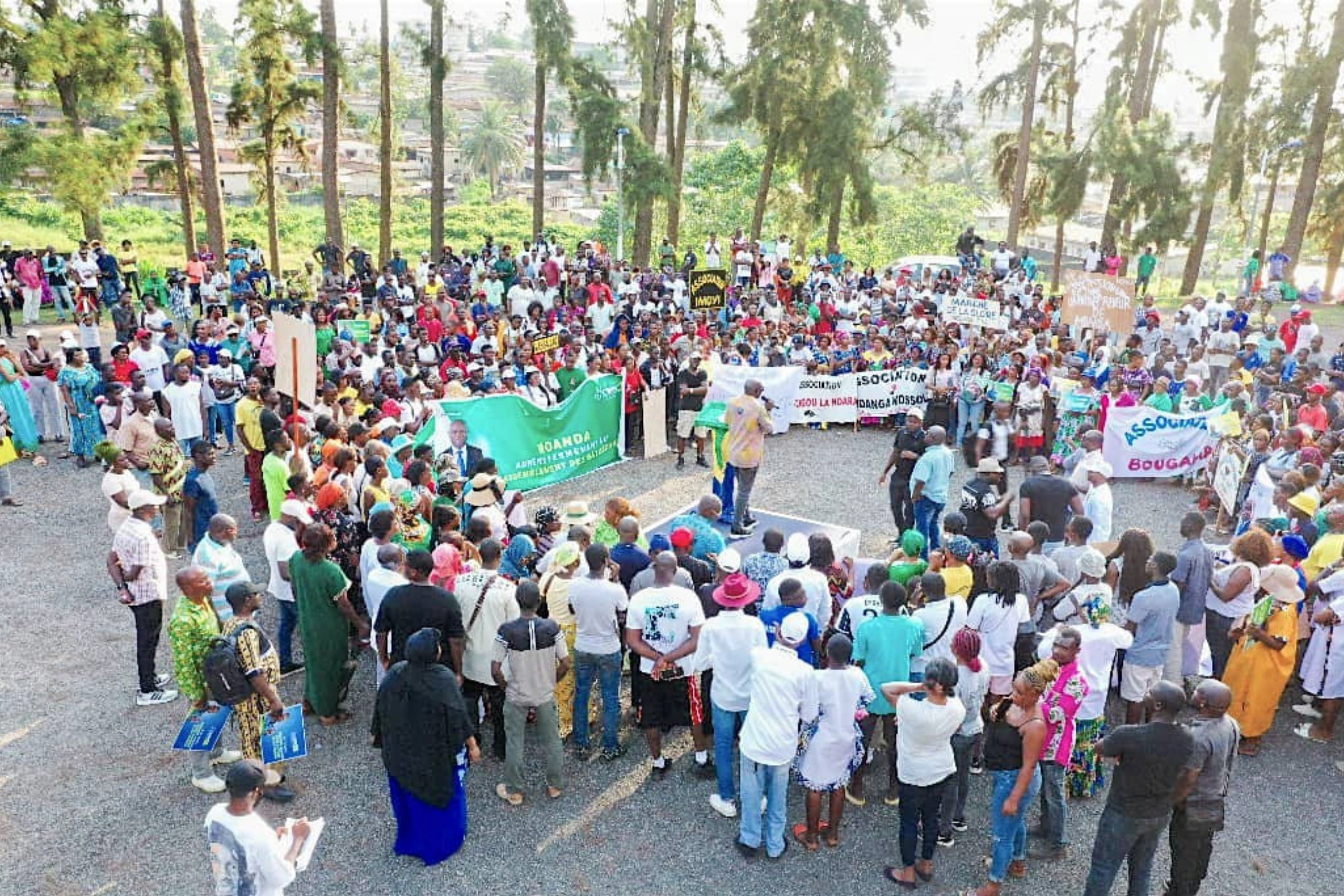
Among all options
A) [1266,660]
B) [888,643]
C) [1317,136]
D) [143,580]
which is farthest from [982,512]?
[1317,136]

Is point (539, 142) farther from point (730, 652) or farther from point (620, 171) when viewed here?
point (730, 652)

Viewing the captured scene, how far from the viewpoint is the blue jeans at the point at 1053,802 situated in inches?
246

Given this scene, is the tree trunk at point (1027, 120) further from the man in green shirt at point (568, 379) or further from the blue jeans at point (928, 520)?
the blue jeans at point (928, 520)

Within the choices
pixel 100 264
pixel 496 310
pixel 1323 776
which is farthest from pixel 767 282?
pixel 1323 776

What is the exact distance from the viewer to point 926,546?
424 inches

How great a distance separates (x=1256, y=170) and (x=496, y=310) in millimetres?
23061

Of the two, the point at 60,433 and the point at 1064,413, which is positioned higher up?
the point at 1064,413

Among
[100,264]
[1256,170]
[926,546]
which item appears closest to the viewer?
[926,546]

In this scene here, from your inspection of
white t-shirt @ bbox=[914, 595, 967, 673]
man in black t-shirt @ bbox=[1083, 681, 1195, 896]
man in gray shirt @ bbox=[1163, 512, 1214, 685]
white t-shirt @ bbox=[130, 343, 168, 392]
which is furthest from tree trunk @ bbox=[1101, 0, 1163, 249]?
man in black t-shirt @ bbox=[1083, 681, 1195, 896]

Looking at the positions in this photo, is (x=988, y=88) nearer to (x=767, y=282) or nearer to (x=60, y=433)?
(x=767, y=282)

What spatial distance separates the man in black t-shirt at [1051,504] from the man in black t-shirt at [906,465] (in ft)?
4.68

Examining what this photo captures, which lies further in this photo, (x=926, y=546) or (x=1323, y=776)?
(x=926, y=546)

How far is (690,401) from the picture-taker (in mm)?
14281

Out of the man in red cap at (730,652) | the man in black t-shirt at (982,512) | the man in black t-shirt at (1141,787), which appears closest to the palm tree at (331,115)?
the man in black t-shirt at (982,512)
